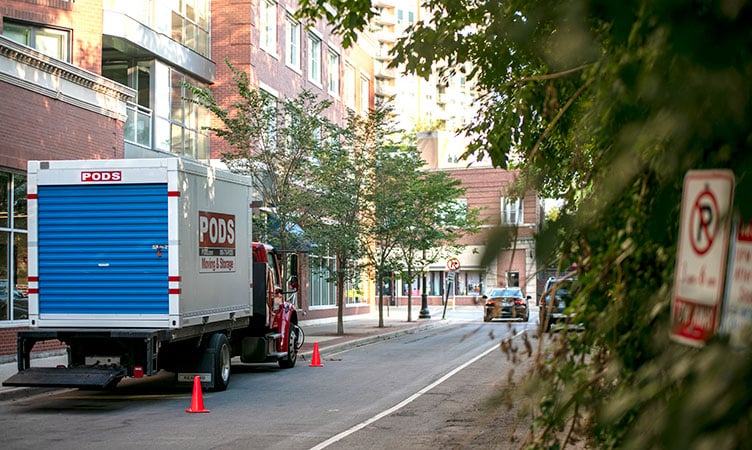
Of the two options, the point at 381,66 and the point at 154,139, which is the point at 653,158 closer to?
the point at 154,139

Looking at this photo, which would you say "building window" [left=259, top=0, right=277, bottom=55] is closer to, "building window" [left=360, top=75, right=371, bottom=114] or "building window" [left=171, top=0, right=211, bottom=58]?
"building window" [left=171, top=0, right=211, bottom=58]

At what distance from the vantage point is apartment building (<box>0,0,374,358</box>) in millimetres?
20906

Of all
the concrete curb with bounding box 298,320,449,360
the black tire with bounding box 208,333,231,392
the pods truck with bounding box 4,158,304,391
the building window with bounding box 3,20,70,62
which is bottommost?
the concrete curb with bounding box 298,320,449,360

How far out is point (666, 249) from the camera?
3.38m

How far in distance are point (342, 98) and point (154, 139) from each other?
19559 millimetres

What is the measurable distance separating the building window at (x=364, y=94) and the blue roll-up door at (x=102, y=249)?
3613cm

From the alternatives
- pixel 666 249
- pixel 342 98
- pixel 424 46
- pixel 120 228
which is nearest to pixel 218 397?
pixel 120 228

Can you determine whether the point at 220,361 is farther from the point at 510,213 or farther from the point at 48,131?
the point at 510,213

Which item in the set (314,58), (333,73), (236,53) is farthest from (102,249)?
(333,73)

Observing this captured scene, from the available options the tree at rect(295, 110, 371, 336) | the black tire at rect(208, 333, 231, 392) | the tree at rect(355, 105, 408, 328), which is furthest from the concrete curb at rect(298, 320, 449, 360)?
the black tire at rect(208, 333, 231, 392)

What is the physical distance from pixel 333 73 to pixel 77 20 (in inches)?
880

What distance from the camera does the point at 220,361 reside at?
16062 mm

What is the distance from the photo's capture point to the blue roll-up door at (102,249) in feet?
47.7

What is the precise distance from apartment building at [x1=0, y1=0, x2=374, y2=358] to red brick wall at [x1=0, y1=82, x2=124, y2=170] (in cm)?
2
